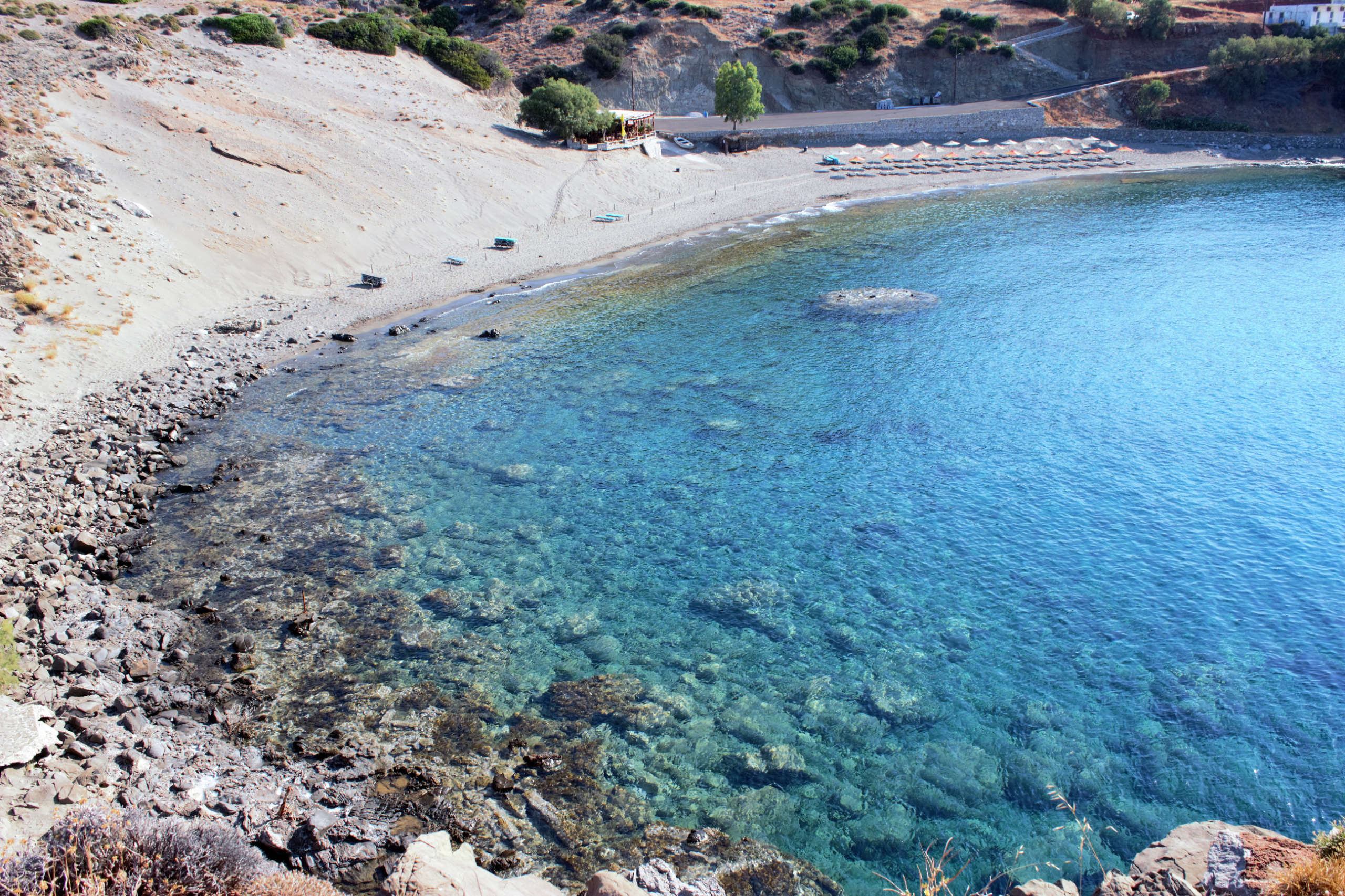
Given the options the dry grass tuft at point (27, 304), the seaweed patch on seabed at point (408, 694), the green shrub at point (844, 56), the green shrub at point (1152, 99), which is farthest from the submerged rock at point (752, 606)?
the green shrub at point (844, 56)

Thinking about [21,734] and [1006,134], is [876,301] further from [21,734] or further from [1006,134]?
[1006,134]

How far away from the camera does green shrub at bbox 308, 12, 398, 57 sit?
2494 inches

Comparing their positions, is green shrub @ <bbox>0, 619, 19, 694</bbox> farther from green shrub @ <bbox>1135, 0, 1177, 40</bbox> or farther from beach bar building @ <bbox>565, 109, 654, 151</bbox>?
green shrub @ <bbox>1135, 0, 1177, 40</bbox>

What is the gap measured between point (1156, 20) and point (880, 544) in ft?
319

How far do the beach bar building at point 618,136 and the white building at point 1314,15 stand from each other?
247 feet

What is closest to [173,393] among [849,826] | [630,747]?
[630,747]

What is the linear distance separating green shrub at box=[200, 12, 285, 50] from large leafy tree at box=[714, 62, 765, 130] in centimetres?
3586

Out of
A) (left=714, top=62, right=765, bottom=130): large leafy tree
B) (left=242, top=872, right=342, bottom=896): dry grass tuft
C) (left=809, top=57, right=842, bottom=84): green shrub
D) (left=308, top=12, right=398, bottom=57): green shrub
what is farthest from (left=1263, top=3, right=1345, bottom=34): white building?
(left=242, top=872, right=342, bottom=896): dry grass tuft

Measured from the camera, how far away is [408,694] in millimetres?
15055

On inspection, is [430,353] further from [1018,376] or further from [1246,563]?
[1246,563]

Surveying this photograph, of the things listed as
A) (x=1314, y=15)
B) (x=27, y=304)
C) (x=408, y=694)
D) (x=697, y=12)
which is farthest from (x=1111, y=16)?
(x=408, y=694)

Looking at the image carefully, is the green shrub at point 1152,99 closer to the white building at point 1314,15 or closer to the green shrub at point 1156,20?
the green shrub at point 1156,20

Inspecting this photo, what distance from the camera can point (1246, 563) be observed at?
18906 mm

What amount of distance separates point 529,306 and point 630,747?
2830 cm
